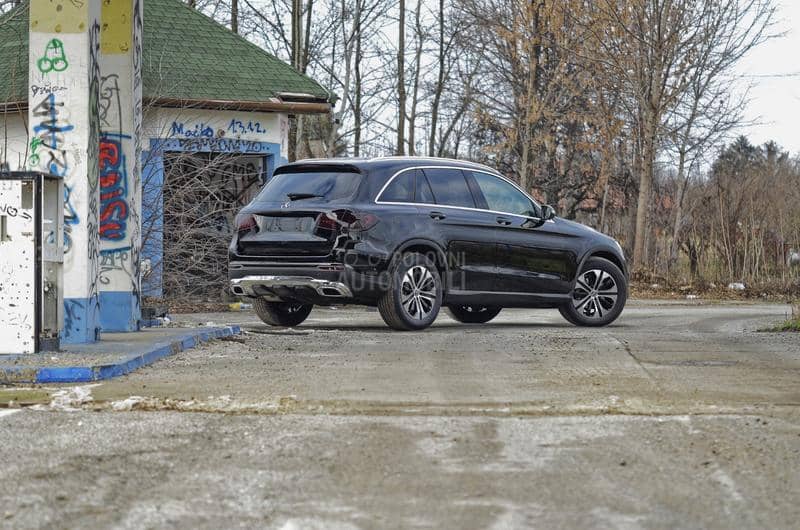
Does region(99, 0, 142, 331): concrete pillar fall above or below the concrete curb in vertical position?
above

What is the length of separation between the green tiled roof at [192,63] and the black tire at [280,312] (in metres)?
7.11

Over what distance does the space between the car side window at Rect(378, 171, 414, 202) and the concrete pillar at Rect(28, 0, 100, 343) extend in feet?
11.6

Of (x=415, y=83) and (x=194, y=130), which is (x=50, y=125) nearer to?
(x=194, y=130)

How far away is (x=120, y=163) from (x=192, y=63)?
1035cm

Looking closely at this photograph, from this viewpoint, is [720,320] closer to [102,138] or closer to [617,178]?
[102,138]

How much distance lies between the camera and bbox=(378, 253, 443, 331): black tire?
1341 centimetres

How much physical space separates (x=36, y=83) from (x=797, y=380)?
6.48 meters

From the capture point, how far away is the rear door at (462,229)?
45.9ft

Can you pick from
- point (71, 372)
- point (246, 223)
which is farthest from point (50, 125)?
point (246, 223)

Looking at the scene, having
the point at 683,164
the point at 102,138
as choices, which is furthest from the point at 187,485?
the point at 683,164

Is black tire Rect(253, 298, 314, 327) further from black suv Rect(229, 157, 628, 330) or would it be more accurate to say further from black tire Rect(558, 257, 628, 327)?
black tire Rect(558, 257, 628, 327)

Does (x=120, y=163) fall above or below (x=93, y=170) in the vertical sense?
above

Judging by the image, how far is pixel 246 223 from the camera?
1363cm

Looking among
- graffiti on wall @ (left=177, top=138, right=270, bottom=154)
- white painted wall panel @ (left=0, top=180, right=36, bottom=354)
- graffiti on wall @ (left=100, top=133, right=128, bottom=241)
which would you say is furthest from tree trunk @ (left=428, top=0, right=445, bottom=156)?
white painted wall panel @ (left=0, top=180, right=36, bottom=354)
